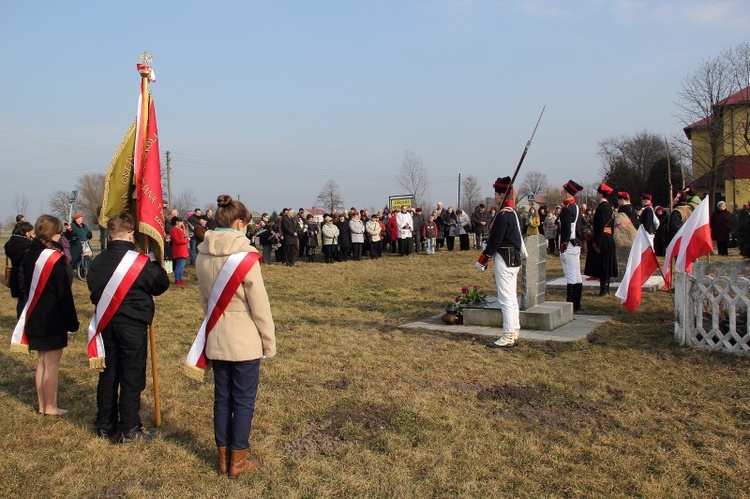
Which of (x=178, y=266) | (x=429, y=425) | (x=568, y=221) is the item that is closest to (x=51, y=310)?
(x=429, y=425)

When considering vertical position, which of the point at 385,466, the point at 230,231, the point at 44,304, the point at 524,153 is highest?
the point at 524,153

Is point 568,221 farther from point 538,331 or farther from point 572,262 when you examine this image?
point 538,331

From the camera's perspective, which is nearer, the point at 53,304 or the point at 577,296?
the point at 53,304

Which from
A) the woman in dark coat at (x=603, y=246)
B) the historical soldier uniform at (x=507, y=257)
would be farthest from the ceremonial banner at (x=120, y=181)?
the woman in dark coat at (x=603, y=246)

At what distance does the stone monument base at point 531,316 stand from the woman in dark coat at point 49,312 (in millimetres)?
5509

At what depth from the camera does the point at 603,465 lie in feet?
13.4

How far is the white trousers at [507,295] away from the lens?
298 inches

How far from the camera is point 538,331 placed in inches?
328

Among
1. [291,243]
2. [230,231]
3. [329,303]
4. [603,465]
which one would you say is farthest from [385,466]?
[291,243]

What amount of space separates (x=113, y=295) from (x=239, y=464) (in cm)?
157

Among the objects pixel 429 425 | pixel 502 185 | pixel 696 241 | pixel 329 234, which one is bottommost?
pixel 429 425

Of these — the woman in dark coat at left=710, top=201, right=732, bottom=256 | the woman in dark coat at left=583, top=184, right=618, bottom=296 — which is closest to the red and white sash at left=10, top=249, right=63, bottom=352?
the woman in dark coat at left=583, top=184, right=618, bottom=296

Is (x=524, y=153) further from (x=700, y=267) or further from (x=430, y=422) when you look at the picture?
(x=430, y=422)

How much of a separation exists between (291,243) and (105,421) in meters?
14.8
